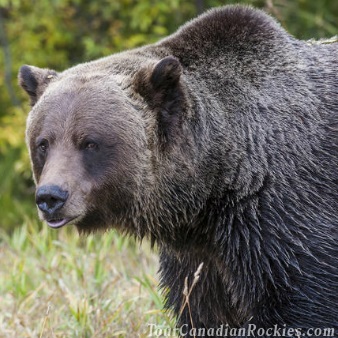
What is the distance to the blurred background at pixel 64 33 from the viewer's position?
10.9 metres

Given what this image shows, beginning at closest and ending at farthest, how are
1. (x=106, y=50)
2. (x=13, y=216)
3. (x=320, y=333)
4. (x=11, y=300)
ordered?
(x=320, y=333)
(x=11, y=300)
(x=106, y=50)
(x=13, y=216)

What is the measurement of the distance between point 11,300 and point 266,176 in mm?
2888

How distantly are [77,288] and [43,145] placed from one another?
229 cm

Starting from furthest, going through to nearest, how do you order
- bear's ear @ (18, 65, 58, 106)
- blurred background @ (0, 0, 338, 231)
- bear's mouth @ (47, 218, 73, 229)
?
blurred background @ (0, 0, 338, 231), bear's ear @ (18, 65, 58, 106), bear's mouth @ (47, 218, 73, 229)

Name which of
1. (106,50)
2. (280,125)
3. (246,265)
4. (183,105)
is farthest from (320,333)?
(106,50)

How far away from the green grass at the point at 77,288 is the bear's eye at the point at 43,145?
0.77 meters

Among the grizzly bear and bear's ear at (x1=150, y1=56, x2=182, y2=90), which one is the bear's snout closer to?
the grizzly bear

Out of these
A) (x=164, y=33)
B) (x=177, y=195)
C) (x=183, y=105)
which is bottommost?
(x=164, y=33)

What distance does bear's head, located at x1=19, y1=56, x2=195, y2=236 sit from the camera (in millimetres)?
4621

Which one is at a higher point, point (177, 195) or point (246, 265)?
point (177, 195)

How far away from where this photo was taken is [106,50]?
35.3 ft

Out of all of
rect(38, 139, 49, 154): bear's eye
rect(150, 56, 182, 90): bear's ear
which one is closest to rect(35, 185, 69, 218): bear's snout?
rect(38, 139, 49, 154): bear's eye

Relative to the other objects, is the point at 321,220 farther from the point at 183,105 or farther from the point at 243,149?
the point at 183,105

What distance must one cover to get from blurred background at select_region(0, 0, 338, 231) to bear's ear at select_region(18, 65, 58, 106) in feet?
17.2
